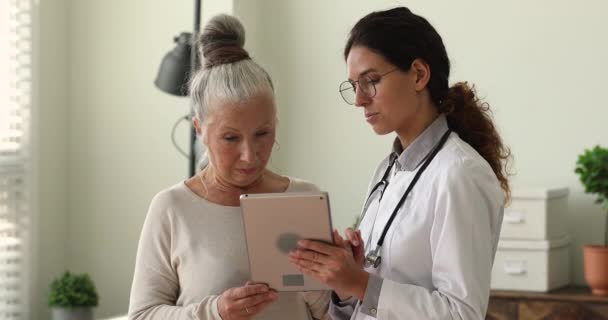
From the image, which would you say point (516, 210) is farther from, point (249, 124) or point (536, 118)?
point (249, 124)

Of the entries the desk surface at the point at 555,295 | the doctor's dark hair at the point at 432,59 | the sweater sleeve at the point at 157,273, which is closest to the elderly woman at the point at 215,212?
the sweater sleeve at the point at 157,273

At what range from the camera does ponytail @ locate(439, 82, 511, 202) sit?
1795 mm

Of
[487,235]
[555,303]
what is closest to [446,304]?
[487,235]

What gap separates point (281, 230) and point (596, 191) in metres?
2.40

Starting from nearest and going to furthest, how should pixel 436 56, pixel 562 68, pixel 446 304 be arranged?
pixel 446 304, pixel 436 56, pixel 562 68

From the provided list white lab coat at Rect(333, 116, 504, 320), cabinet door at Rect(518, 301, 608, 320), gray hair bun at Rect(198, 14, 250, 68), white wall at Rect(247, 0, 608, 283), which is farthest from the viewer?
white wall at Rect(247, 0, 608, 283)

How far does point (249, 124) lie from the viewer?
177 cm

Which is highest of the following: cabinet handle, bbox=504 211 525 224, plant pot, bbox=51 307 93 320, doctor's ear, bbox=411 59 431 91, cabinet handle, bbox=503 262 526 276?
doctor's ear, bbox=411 59 431 91

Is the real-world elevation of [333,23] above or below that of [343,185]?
above

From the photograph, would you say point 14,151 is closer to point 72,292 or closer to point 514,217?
point 72,292

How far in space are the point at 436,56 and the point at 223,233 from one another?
56 cm

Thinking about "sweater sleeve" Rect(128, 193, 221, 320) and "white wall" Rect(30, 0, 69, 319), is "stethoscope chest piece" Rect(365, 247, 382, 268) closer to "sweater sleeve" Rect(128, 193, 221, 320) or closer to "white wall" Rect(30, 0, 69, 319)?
"sweater sleeve" Rect(128, 193, 221, 320)

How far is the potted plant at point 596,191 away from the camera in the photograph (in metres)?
3.67

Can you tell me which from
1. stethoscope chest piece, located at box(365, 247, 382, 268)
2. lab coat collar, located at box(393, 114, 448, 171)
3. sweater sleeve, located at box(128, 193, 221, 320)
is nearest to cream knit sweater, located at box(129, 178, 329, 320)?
sweater sleeve, located at box(128, 193, 221, 320)
